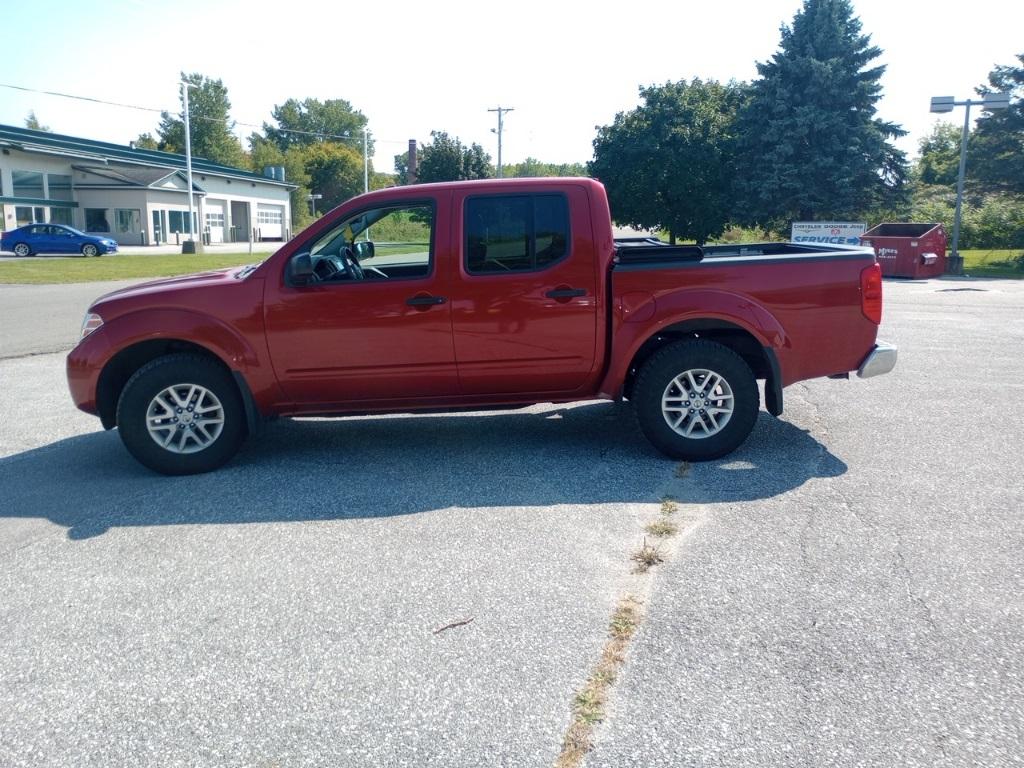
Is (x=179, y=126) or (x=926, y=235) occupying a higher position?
(x=179, y=126)

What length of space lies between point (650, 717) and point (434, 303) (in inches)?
138

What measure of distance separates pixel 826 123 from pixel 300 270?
108 ft

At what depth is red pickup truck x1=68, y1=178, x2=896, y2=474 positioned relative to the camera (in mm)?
5945

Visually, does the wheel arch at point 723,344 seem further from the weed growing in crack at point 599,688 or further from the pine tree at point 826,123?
the pine tree at point 826,123

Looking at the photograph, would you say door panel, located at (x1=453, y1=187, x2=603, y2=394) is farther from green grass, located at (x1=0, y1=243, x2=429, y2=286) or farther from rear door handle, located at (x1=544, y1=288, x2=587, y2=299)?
green grass, located at (x1=0, y1=243, x2=429, y2=286)

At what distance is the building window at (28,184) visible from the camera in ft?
158

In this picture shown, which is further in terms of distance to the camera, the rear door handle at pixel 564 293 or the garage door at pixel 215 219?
the garage door at pixel 215 219

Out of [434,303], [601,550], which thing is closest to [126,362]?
[434,303]

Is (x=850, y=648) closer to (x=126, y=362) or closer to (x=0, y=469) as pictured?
(x=126, y=362)

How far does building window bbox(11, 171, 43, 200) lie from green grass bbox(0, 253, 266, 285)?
54.0 ft

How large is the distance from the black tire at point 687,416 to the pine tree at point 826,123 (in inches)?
1242

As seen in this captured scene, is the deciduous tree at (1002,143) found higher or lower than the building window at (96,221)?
higher

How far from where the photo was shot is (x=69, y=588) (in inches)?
165

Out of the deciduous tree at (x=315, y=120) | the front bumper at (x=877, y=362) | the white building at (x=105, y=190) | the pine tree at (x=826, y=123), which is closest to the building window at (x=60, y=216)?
the white building at (x=105, y=190)
